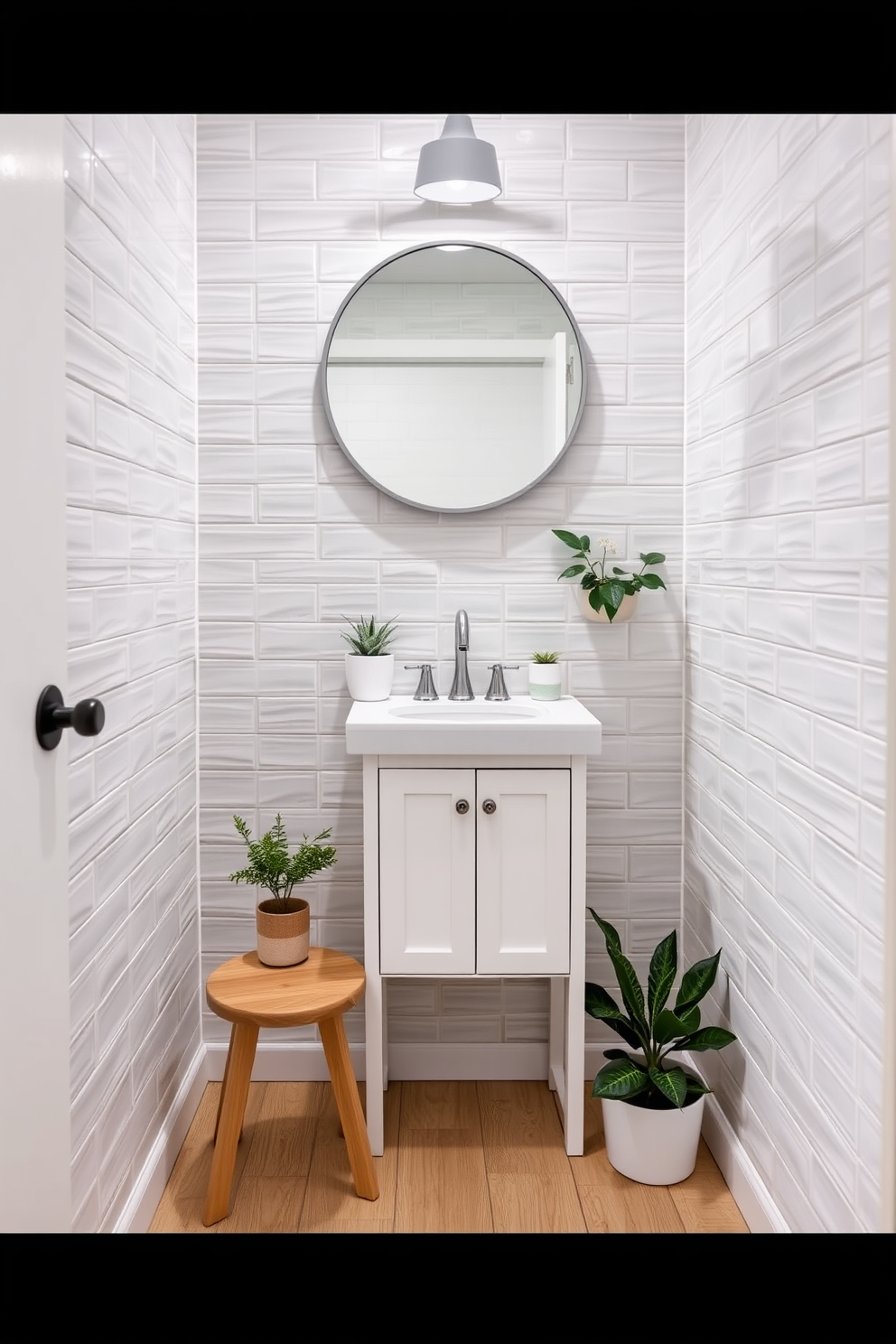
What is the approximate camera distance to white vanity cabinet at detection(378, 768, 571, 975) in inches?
76.9

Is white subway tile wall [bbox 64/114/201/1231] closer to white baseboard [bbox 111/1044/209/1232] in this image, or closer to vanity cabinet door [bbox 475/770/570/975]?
white baseboard [bbox 111/1044/209/1232]

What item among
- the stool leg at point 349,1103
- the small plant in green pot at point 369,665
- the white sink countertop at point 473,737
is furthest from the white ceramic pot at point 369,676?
the stool leg at point 349,1103

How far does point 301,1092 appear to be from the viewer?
2291mm

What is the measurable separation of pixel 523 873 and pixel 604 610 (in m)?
0.66

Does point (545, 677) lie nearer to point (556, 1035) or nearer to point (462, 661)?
point (462, 661)

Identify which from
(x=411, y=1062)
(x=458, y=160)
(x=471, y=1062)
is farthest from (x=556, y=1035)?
(x=458, y=160)

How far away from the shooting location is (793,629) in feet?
5.09

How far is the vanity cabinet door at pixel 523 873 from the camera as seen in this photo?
1.95m

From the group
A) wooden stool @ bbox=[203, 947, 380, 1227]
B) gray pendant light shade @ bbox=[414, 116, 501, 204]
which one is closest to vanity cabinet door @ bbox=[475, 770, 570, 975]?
wooden stool @ bbox=[203, 947, 380, 1227]

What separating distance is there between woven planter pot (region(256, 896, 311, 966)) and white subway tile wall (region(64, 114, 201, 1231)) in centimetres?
20

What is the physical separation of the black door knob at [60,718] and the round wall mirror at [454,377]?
1320 millimetres
